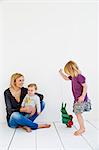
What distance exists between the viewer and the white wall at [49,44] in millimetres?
3010

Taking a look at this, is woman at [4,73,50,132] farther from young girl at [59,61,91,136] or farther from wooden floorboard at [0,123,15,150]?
young girl at [59,61,91,136]

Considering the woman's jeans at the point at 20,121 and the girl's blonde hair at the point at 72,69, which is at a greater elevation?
the girl's blonde hair at the point at 72,69

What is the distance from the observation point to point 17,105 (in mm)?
2764

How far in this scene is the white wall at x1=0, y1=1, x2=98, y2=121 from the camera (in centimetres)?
301

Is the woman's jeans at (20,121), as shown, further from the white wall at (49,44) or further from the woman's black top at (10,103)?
the white wall at (49,44)

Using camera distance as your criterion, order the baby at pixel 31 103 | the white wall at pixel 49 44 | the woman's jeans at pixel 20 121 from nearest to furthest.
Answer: the woman's jeans at pixel 20 121, the baby at pixel 31 103, the white wall at pixel 49 44

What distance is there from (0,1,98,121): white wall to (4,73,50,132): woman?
0.21 m

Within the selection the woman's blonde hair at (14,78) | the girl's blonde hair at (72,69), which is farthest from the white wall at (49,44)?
the girl's blonde hair at (72,69)

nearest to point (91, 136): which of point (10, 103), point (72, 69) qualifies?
point (72, 69)

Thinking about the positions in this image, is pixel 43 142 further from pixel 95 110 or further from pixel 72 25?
pixel 72 25

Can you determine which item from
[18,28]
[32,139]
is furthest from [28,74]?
[32,139]

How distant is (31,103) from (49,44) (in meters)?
0.72

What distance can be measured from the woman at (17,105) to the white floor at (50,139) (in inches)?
2.7

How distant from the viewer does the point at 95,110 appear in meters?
3.10
